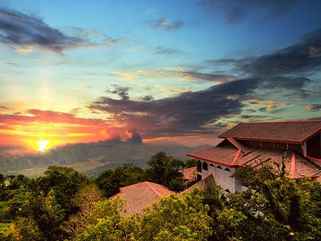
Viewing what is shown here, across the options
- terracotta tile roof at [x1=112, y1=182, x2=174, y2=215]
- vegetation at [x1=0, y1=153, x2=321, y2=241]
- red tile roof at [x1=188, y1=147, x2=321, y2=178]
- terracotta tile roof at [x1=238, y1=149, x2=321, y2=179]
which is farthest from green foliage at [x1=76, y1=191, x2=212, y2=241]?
terracotta tile roof at [x1=112, y1=182, x2=174, y2=215]

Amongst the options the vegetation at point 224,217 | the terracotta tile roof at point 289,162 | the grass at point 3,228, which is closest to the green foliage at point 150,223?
the vegetation at point 224,217

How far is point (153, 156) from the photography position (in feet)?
177

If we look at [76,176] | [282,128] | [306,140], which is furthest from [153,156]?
[306,140]

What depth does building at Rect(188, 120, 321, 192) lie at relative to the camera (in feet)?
106

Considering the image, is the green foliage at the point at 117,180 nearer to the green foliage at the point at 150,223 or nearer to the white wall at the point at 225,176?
the white wall at the point at 225,176

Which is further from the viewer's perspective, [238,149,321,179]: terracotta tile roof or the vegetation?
[238,149,321,179]: terracotta tile roof

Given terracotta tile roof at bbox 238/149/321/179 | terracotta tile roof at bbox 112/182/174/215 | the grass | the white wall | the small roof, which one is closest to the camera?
terracotta tile roof at bbox 238/149/321/179

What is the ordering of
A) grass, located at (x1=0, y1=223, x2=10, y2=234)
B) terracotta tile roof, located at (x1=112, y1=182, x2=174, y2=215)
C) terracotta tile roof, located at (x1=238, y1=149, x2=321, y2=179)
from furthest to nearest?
1. grass, located at (x1=0, y1=223, x2=10, y2=234)
2. terracotta tile roof, located at (x1=112, y1=182, x2=174, y2=215)
3. terracotta tile roof, located at (x1=238, y1=149, x2=321, y2=179)

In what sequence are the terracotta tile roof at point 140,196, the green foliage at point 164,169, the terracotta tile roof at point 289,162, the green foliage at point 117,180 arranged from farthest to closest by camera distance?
the green foliage at point 117,180, the green foliage at point 164,169, the terracotta tile roof at point 140,196, the terracotta tile roof at point 289,162

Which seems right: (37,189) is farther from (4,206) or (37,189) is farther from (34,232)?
(4,206)

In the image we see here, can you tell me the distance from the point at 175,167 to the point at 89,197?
16.3 m

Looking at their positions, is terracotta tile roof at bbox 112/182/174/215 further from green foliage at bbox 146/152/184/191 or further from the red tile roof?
the red tile roof

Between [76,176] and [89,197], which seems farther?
[76,176]

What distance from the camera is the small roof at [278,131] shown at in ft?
112
